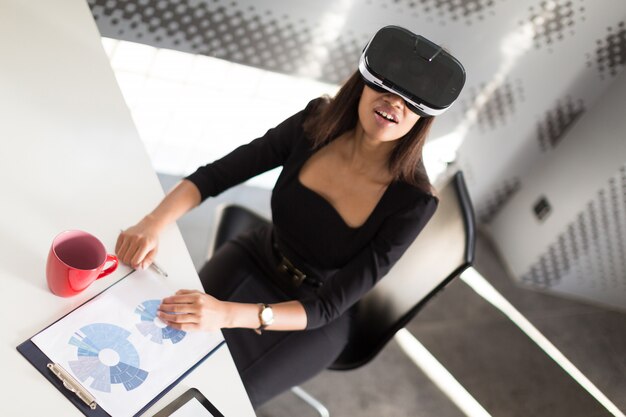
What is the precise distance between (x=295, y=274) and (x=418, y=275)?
1.08ft

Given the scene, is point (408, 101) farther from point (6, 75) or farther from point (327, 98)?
point (6, 75)

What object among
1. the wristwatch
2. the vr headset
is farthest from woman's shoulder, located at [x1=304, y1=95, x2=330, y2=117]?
the wristwatch

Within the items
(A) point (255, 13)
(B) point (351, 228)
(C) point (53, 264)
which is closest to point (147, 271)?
(C) point (53, 264)

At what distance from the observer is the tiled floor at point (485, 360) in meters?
2.47

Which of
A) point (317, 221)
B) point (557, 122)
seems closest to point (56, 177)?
point (317, 221)

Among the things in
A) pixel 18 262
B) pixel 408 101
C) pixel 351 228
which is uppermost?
pixel 408 101

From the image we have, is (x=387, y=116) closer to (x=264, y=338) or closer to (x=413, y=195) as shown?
(x=413, y=195)

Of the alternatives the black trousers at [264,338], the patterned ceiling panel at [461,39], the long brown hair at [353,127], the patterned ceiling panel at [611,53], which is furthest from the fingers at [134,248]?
the patterned ceiling panel at [611,53]

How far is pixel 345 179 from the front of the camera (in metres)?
1.69

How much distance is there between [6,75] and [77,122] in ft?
0.63

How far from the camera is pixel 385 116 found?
1458 mm

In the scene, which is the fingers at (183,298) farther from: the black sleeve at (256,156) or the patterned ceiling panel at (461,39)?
the patterned ceiling panel at (461,39)

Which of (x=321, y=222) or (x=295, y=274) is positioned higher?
(x=321, y=222)

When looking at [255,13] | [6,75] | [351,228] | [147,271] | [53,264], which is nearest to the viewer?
[53,264]
